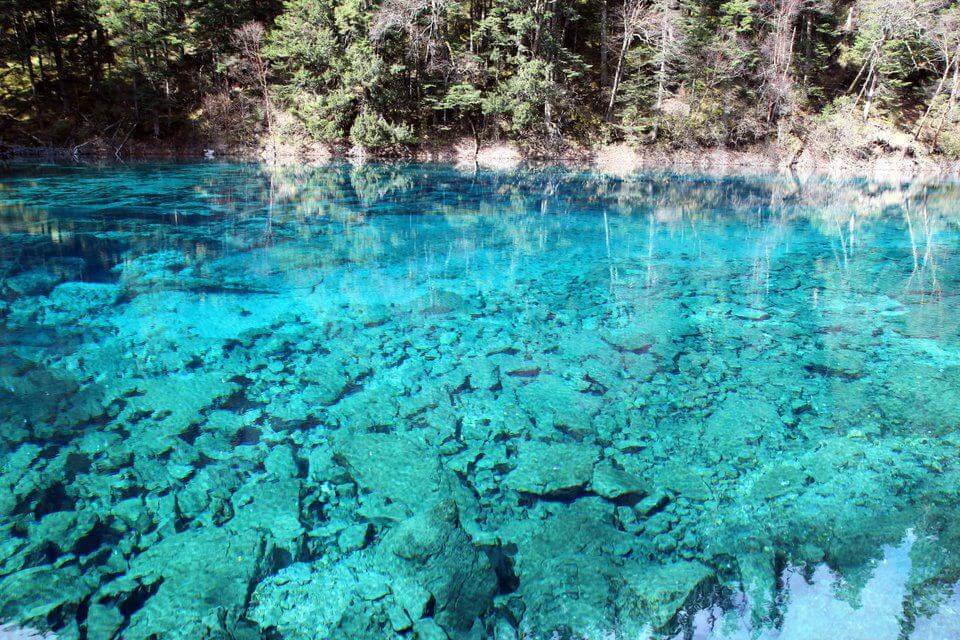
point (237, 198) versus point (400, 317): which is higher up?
point (237, 198)

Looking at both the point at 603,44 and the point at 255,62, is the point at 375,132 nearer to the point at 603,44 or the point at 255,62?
the point at 255,62

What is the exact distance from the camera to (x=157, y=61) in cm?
2847

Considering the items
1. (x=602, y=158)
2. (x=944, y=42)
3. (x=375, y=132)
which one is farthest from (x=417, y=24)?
(x=944, y=42)

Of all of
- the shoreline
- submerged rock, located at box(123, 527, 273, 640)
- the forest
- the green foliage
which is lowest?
submerged rock, located at box(123, 527, 273, 640)

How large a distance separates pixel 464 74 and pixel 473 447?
29028 mm

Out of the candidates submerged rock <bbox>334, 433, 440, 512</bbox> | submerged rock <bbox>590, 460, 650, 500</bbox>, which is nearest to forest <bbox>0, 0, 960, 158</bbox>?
submerged rock <bbox>334, 433, 440, 512</bbox>

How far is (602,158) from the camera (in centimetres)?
3177

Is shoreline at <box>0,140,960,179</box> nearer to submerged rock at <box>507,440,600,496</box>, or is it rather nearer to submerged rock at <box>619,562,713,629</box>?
submerged rock at <box>507,440,600,496</box>

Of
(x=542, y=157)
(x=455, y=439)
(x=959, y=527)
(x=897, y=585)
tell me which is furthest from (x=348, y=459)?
(x=542, y=157)

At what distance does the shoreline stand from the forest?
0.60m

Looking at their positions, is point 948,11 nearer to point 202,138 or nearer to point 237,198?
point 237,198

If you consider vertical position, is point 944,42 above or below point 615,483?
above

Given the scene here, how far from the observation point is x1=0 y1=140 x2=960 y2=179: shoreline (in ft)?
98.3

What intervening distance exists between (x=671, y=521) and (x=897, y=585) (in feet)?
4.49
